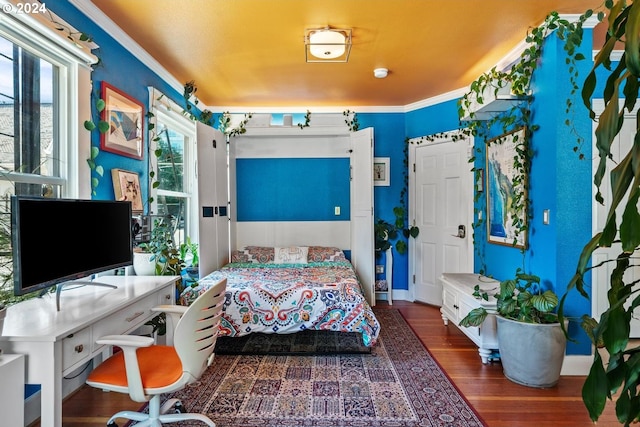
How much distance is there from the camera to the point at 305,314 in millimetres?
2936

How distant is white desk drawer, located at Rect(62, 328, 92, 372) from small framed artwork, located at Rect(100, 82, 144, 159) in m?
1.52

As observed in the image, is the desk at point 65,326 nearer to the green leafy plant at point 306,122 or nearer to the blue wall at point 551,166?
the blue wall at point 551,166

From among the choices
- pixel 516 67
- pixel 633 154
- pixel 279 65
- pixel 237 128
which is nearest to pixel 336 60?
pixel 279 65

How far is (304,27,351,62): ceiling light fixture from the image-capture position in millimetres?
2680

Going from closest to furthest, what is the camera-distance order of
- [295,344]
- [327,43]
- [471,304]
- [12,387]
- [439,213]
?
[12,387] → [327,43] → [471,304] → [295,344] → [439,213]

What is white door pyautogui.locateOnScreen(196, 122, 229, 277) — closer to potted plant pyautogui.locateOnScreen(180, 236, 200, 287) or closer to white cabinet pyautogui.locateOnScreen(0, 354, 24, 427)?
potted plant pyautogui.locateOnScreen(180, 236, 200, 287)

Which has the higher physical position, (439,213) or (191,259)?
A: (439,213)

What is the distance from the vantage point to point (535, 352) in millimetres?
2383

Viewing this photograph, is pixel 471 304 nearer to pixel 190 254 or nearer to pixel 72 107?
pixel 190 254

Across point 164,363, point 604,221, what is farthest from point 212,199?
point 604,221

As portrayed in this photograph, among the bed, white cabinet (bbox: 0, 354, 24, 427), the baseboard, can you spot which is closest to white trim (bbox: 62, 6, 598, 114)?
the bed

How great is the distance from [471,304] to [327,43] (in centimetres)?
238

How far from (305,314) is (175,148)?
240 centimetres

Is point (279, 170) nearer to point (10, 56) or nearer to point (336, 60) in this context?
point (336, 60)
